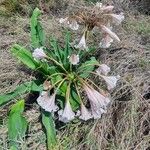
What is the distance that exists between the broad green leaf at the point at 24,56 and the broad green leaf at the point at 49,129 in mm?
327

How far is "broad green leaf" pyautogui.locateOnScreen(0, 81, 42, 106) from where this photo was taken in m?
2.54

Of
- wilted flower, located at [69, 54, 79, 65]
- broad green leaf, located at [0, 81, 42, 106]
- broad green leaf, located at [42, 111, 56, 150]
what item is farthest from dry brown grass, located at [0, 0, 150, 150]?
wilted flower, located at [69, 54, 79, 65]

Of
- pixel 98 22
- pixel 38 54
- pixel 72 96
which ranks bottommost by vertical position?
pixel 72 96

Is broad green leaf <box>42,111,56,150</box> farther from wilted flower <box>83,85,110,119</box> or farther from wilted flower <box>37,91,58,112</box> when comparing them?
wilted flower <box>83,85,110,119</box>

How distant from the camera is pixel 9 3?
3.46 metres

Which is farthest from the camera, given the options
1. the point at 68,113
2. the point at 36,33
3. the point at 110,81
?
the point at 36,33

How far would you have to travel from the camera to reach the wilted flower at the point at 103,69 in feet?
8.26

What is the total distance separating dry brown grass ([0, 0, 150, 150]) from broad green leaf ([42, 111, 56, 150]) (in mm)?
44

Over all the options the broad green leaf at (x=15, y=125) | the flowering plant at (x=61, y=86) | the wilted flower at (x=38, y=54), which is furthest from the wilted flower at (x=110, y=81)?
the broad green leaf at (x=15, y=125)

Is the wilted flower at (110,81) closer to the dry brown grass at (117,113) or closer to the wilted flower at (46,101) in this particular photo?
the dry brown grass at (117,113)

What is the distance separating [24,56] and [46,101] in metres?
0.41

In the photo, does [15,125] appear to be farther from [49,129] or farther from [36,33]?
[36,33]

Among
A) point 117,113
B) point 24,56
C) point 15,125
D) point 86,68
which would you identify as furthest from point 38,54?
point 117,113

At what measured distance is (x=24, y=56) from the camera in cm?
266
